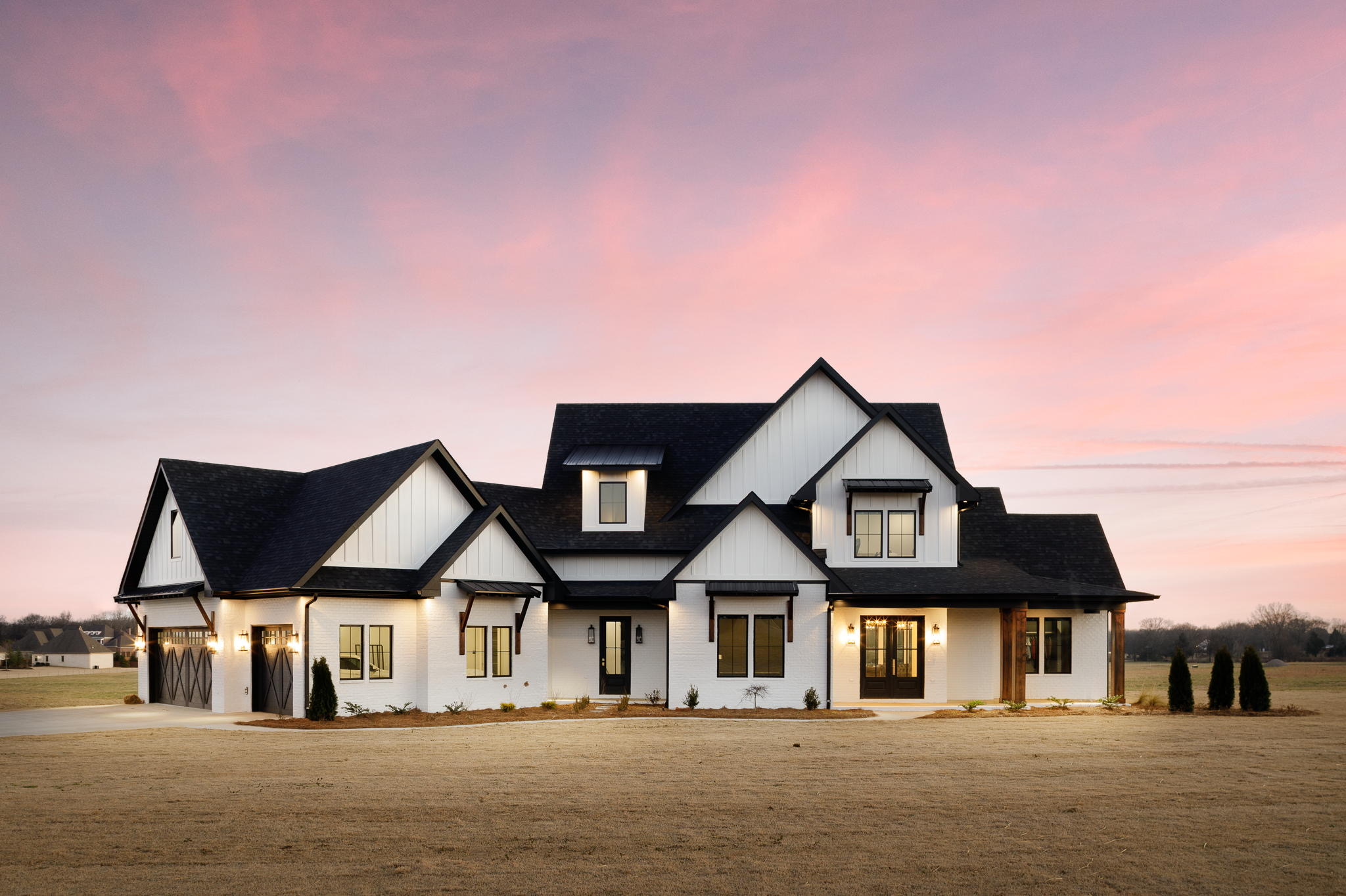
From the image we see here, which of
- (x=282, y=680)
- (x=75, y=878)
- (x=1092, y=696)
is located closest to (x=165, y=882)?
(x=75, y=878)

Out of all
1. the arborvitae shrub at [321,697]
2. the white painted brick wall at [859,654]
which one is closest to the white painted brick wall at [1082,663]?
the white painted brick wall at [859,654]

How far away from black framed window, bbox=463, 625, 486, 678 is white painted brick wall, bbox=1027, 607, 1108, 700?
47.2ft

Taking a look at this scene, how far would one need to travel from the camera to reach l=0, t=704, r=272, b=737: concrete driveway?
23.8m

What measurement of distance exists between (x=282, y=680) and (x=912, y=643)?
15.6m

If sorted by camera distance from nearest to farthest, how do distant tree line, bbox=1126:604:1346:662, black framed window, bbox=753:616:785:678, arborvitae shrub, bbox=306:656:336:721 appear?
arborvitae shrub, bbox=306:656:336:721 → black framed window, bbox=753:616:785:678 → distant tree line, bbox=1126:604:1346:662

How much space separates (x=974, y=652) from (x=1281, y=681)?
29.1 meters

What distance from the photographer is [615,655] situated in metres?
30.9

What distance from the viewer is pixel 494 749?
753 inches

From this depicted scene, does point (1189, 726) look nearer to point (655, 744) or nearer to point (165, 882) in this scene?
point (655, 744)

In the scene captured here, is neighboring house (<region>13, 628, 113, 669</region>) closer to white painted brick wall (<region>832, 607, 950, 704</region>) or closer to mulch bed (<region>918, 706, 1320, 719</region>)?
white painted brick wall (<region>832, 607, 950, 704</region>)

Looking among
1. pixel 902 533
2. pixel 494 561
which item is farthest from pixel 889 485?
pixel 494 561

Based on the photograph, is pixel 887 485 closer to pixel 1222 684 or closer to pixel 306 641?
pixel 1222 684

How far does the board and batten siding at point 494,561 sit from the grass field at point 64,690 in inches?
503

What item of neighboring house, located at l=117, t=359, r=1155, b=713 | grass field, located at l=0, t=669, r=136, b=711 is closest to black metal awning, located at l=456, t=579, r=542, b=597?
neighboring house, located at l=117, t=359, r=1155, b=713
